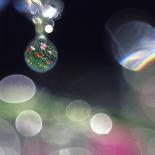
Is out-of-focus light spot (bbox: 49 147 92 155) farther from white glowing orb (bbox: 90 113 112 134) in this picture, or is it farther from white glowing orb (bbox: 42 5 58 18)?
white glowing orb (bbox: 42 5 58 18)

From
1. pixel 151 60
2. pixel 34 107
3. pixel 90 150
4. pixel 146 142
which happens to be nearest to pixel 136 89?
pixel 151 60

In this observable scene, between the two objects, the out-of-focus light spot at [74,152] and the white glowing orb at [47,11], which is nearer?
the white glowing orb at [47,11]

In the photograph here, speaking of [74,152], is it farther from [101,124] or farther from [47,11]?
[47,11]

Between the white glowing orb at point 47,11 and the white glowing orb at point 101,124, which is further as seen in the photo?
the white glowing orb at point 101,124

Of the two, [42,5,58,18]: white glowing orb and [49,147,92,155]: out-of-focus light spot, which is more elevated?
[42,5,58,18]: white glowing orb

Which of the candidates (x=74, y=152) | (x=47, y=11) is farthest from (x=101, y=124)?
(x=47, y=11)

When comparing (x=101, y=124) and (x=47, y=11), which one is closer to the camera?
(x=47, y=11)

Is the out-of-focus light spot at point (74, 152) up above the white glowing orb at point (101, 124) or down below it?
below

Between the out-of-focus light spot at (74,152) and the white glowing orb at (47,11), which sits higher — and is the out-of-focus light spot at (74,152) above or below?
below

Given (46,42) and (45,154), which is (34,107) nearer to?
(45,154)

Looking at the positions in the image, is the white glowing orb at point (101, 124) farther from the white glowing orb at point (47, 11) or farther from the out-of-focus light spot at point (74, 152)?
the white glowing orb at point (47, 11)
